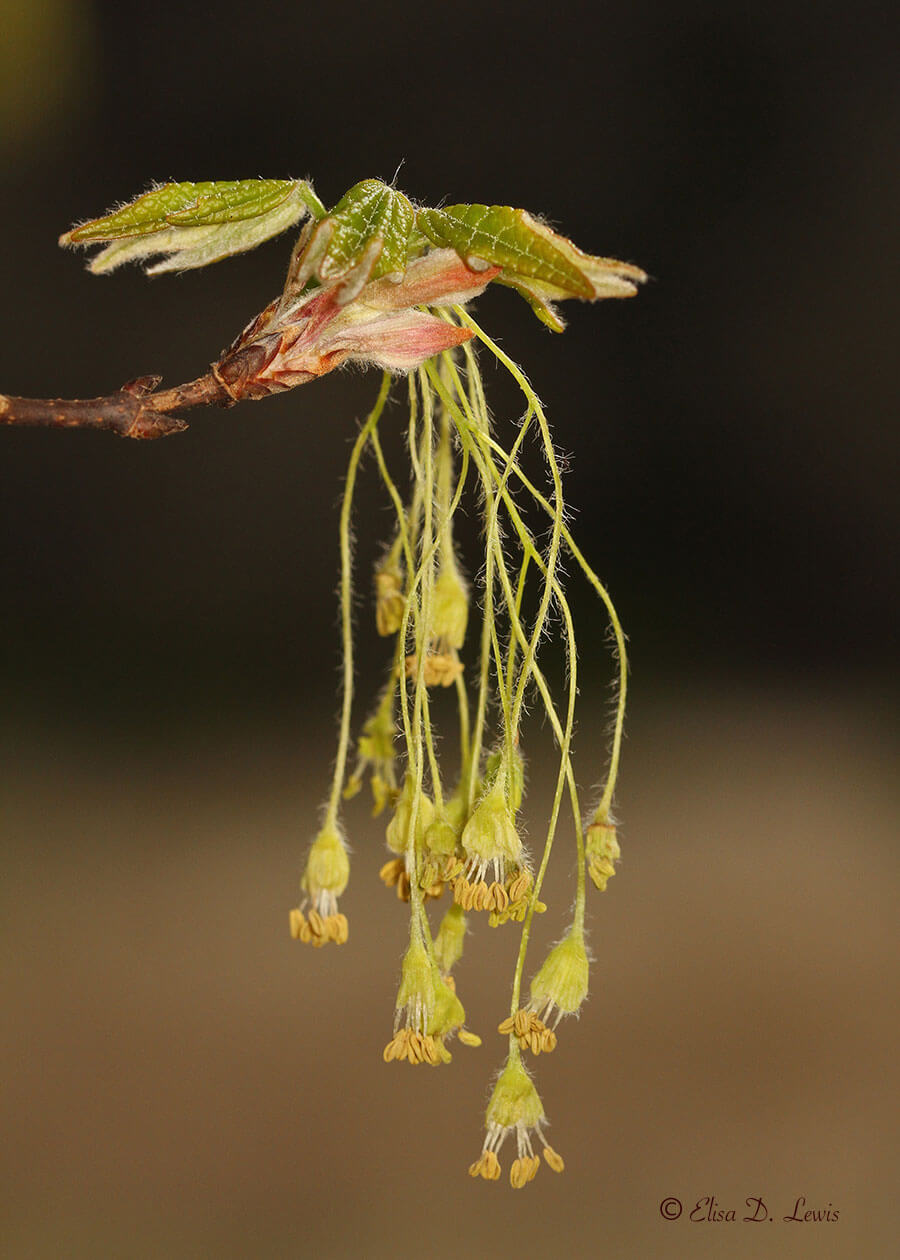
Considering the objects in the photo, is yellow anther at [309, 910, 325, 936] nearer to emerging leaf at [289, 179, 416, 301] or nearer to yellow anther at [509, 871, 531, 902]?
yellow anther at [509, 871, 531, 902]

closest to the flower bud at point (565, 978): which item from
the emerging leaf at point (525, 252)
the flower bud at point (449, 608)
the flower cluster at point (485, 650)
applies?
the flower cluster at point (485, 650)

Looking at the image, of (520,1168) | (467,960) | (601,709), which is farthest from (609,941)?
(520,1168)

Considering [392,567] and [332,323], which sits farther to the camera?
[392,567]

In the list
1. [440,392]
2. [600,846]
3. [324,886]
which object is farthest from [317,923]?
[440,392]

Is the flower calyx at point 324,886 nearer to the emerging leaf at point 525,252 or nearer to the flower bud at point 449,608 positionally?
the flower bud at point 449,608

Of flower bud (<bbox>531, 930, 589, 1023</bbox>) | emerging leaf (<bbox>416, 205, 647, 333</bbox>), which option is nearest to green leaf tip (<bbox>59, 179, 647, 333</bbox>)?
emerging leaf (<bbox>416, 205, 647, 333</bbox>)

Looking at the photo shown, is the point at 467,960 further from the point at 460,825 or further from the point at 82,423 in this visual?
the point at 82,423
